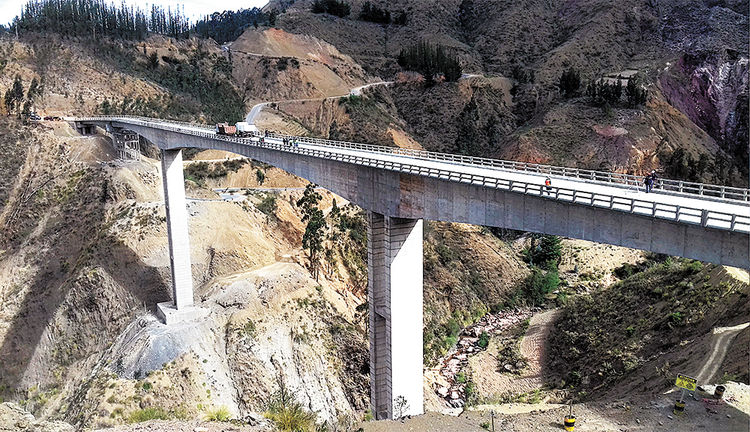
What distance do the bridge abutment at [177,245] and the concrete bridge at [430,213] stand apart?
101 mm

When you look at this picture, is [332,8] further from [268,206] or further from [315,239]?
[315,239]

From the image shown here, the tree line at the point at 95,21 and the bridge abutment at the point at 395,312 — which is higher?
the tree line at the point at 95,21

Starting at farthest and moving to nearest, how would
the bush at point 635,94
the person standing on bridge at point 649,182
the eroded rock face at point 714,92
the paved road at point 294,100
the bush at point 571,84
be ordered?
1. the eroded rock face at point 714,92
2. the bush at point 571,84
3. the paved road at point 294,100
4. the bush at point 635,94
5. the person standing on bridge at point 649,182

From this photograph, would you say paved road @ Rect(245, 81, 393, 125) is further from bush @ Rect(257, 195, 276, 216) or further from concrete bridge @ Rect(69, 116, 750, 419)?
concrete bridge @ Rect(69, 116, 750, 419)

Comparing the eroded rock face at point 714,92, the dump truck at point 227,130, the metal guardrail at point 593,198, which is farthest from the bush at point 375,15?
the metal guardrail at point 593,198

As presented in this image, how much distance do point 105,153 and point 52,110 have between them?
20674 mm

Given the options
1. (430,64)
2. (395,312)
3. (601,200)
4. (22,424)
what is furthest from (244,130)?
(430,64)

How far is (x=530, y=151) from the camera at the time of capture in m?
92.6

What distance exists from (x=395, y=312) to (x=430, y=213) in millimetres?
7097

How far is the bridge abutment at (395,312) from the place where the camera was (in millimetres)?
34250

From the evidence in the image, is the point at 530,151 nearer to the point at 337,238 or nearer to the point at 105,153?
the point at 337,238

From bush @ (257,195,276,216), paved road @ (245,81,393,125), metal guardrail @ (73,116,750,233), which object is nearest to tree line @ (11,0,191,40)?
paved road @ (245,81,393,125)

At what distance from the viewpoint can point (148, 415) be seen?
3797 centimetres

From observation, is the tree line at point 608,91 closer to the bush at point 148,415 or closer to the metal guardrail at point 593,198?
the metal guardrail at point 593,198
